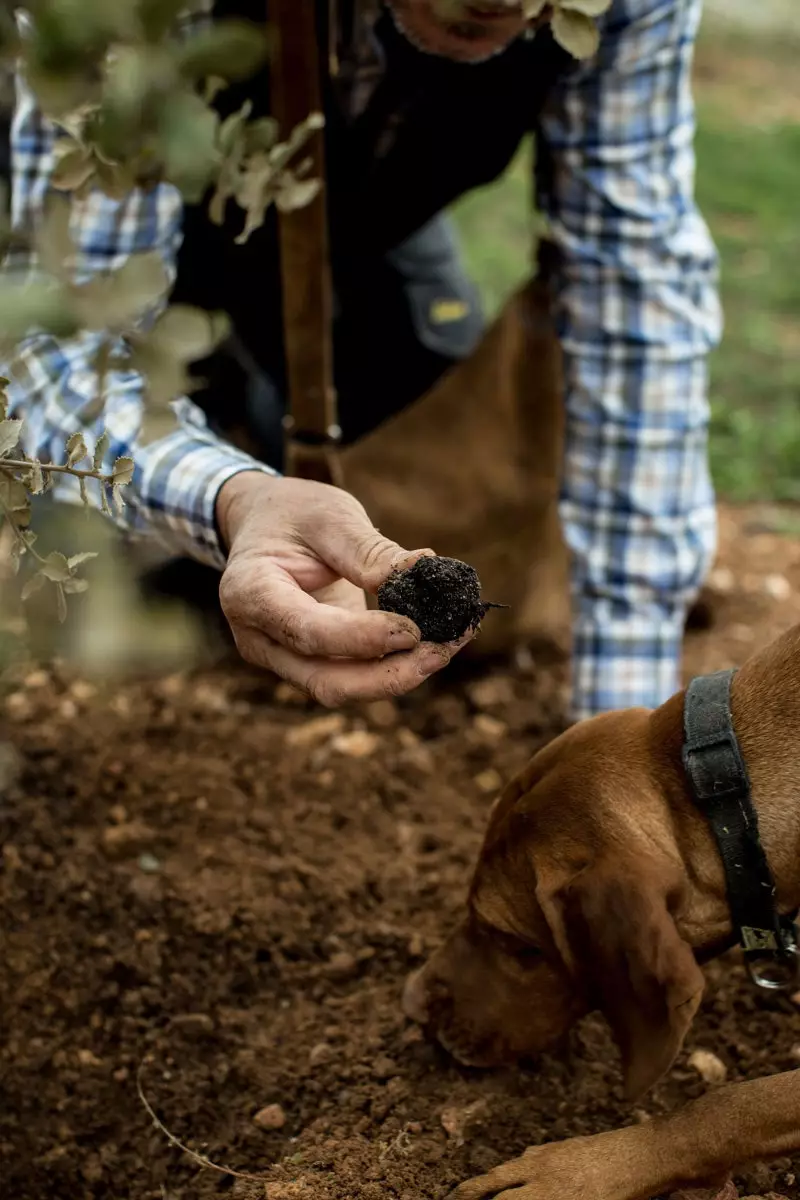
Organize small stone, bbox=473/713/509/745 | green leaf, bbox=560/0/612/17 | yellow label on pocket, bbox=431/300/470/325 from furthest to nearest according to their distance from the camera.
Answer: yellow label on pocket, bbox=431/300/470/325
small stone, bbox=473/713/509/745
green leaf, bbox=560/0/612/17

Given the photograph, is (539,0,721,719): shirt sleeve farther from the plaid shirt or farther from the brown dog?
the brown dog

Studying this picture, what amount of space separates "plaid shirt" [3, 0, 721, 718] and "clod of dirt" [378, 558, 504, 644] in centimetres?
146

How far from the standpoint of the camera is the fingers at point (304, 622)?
1.83m

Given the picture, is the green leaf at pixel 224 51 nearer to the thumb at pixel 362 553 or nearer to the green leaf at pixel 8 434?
the green leaf at pixel 8 434

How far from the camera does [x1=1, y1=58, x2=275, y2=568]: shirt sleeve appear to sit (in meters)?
2.49

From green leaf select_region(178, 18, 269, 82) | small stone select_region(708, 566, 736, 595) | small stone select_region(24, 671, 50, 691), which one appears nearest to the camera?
green leaf select_region(178, 18, 269, 82)

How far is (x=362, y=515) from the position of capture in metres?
2.08

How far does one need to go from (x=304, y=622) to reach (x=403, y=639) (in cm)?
14

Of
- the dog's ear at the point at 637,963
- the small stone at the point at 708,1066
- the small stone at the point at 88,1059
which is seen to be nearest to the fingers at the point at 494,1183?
the dog's ear at the point at 637,963

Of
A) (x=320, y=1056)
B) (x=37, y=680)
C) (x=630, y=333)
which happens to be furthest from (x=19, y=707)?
(x=630, y=333)

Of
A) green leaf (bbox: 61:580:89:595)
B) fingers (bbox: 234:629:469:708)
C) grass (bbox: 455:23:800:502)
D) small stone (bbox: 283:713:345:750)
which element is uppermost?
green leaf (bbox: 61:580:89:595)

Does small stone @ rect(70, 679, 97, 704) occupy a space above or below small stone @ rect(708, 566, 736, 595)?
above

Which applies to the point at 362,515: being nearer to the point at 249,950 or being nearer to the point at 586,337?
the point at 249,950

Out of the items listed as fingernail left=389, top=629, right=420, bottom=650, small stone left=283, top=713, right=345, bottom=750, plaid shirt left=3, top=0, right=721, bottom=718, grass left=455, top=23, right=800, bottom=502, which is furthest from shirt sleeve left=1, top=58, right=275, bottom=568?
grass left=455, top=23, right=800, bottom=502
